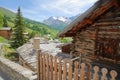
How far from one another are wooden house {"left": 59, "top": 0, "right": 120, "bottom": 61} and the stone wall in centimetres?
268

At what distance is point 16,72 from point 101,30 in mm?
3525

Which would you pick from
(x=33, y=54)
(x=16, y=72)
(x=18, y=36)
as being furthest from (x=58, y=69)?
(x=18, y=36)

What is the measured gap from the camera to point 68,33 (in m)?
8.59

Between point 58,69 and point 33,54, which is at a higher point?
point 58,69

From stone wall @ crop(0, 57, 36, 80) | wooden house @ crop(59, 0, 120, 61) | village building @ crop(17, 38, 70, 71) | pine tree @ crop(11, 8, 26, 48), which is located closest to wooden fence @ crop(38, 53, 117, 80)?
stone wall @ crop(0, 57, 36, 80)

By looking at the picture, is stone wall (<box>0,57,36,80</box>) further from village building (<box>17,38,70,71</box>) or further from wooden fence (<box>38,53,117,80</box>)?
village building (<box>17,38,70,71</box>)

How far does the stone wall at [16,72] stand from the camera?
581 centimetres

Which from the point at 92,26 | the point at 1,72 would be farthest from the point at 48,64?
the point at 1,72

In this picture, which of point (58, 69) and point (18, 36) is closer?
point (58, 69)

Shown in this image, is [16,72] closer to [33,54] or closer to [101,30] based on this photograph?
[101,30]

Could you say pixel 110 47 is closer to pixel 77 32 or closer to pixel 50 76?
pixel 77 32

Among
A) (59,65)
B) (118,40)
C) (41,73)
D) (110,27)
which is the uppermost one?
(110,27)

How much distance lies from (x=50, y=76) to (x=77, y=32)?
13.5 feet

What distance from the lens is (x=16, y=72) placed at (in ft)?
21.2
